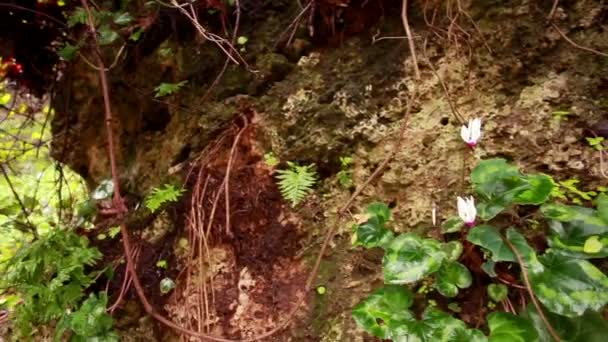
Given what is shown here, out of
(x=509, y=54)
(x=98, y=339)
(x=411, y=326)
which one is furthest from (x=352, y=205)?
(x=98, y=339)

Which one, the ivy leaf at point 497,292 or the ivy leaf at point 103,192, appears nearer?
the ivy leaf at point 497,292

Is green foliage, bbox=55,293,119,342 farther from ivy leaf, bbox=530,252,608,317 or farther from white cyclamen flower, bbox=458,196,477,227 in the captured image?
ivy leaf, bbox=530,252,608,317

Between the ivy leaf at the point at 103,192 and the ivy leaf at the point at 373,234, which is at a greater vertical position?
the ivy leaf at the point at 103,192

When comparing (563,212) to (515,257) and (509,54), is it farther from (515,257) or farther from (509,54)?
(509,54)

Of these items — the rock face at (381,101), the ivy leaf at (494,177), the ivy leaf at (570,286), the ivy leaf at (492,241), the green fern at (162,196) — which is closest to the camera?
the ivy leaf at (570,286)

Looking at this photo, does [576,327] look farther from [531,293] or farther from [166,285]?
[166,285]

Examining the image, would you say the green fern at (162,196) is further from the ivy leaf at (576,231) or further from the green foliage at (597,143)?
the green foliage at (597,143)

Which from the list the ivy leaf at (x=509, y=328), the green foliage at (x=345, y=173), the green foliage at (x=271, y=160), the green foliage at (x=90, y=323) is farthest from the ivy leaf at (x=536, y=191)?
the green foliage at (x=90, y=323)
